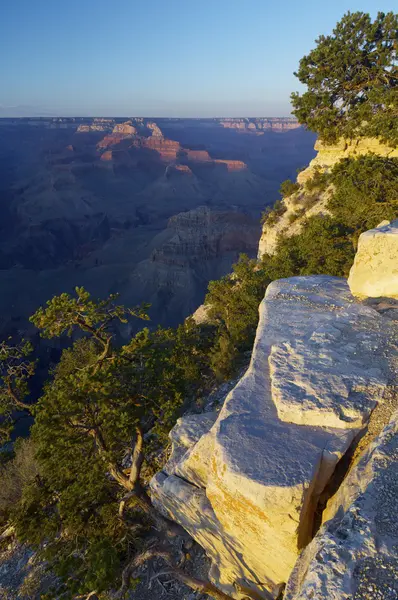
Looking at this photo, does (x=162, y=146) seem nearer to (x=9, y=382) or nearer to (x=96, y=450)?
(x=9, y=382)

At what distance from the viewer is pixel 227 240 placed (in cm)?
7788

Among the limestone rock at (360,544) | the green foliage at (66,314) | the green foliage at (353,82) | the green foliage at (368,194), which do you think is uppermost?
the green foliage at (353,82)

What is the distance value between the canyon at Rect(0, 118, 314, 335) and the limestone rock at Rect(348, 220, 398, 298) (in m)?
56.4

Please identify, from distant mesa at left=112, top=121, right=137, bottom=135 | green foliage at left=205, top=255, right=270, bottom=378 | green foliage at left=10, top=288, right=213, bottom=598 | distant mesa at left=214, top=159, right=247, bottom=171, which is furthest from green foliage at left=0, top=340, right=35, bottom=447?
distant mesa at left=112, top=121, right=137, bottom=135

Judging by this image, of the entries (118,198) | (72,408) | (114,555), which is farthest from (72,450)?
(118,198)

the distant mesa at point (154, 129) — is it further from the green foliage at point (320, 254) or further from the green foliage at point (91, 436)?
the green foliage at point (91, 436)

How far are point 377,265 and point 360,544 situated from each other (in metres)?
6.20

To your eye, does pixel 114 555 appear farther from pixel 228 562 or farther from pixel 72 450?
pixel 72 450

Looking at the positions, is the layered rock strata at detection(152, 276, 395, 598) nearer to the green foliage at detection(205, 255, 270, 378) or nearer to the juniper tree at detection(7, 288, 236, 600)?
the juniper tree at detection(7, 288, 236, 600)

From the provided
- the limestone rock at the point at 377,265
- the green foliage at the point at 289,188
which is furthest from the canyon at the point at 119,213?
the limestone rock at the point at 377,265

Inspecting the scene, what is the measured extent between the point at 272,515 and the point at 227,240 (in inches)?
2959

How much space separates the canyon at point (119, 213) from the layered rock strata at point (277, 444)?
183 ft

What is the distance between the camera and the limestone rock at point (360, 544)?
11.1ft

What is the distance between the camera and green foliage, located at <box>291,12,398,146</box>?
63.6 feet
